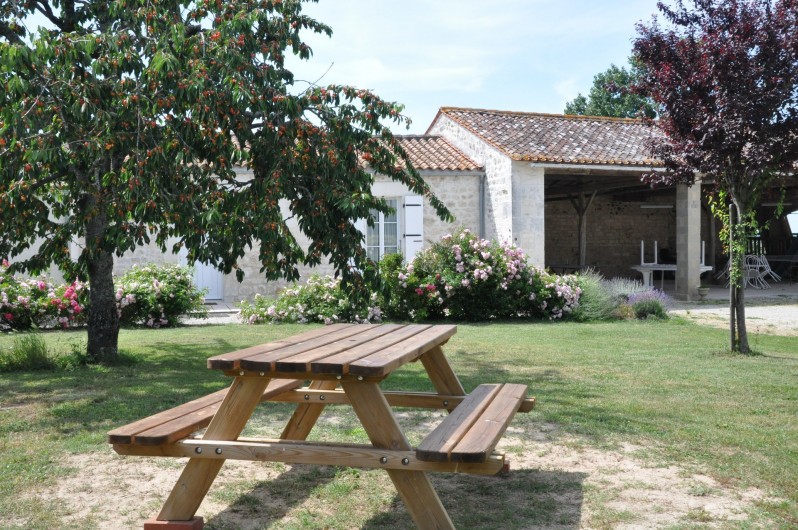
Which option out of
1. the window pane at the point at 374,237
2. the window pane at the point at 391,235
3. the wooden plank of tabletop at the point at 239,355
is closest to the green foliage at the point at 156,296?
the window pane at the point at 374,237

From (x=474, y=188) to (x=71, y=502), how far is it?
1279 cm

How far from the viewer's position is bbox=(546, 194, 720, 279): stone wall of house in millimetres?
22188

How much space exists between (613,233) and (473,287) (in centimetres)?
1158

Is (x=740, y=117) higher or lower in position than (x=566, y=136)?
lower

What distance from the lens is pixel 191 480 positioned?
302 cm

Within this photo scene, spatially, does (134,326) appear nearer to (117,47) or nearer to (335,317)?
(335,317)

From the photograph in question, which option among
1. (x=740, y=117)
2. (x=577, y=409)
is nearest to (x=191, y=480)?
(x=577, y=409)

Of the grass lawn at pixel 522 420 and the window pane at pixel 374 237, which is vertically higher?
the window pane at pixel 374 237

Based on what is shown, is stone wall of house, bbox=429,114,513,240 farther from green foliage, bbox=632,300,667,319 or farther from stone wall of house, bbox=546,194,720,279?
stone wall of house, bbox=546,194,720,279

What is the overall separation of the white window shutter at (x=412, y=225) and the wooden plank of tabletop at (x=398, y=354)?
34.3 ft

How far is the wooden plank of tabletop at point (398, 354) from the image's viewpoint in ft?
9.11

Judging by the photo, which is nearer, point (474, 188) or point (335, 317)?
point (335, 317)

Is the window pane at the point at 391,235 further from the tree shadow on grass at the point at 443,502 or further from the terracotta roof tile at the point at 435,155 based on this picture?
the tree shadow on grass at the point at 443,502

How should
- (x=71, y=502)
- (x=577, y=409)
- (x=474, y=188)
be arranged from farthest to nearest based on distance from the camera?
(x=474, y=188), (x=577, y=409), (x=71, y=502)
